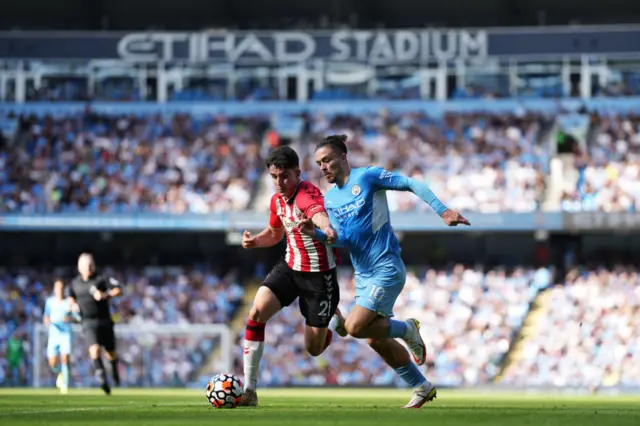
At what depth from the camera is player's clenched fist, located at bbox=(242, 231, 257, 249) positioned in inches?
496

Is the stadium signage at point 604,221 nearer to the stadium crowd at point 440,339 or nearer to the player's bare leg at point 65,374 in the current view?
the stadium crowd at point 440,339

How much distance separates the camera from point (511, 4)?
40.7 m

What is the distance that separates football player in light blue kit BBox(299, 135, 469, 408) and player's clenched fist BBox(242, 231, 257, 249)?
86 cm

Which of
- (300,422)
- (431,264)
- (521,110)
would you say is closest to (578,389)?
(431,264)

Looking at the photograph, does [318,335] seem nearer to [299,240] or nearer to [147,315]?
[299,240]

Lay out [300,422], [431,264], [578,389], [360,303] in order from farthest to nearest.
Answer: [431,264], [578,389], [360,303], [300,422]

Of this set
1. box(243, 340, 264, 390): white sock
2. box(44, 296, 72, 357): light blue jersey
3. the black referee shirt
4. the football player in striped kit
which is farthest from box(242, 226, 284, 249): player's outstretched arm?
box(44, 296, 72, 357): light blue jersey

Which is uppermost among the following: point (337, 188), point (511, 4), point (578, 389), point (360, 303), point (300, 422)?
point (511, 4)

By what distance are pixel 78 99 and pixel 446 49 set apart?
11.2 metres

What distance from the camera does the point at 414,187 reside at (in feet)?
40.4

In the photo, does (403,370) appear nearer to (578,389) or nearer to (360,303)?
(360,303)

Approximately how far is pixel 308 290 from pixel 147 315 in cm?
2125

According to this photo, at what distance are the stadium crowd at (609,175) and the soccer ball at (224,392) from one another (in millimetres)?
22230

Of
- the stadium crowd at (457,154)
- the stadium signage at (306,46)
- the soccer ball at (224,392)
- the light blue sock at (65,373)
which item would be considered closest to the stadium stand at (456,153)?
the stadium crowd at (457,154)
